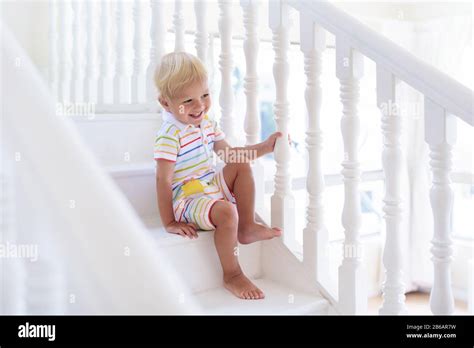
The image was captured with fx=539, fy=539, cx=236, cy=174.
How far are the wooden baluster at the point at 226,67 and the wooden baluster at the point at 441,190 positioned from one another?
2.52ft

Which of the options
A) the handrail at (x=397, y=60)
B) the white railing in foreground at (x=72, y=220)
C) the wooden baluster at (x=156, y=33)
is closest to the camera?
the white railing in foreground at (x=72, y=220)

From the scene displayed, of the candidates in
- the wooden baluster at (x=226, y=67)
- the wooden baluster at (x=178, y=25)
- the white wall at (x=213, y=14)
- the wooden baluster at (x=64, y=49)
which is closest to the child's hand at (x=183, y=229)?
the wooden baluster at (x=226, y=67)

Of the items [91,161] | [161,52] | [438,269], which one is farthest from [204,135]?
[91,161]

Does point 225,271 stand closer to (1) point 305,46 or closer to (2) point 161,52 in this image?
(1) point 305,46

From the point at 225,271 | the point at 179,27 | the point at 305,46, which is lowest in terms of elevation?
the point at 225,271

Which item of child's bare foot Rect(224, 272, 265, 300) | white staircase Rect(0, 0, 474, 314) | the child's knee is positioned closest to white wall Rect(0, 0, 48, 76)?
white staircase Rect(0, 0, 474, 314)

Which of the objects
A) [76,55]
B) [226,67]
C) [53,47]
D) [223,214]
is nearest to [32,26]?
[53,47]

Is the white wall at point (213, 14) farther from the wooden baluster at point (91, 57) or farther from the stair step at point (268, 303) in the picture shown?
the stair step at point (268, 303)

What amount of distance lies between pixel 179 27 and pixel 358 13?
2.78 meters

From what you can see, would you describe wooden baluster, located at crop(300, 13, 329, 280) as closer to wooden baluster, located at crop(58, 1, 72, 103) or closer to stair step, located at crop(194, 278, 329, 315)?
stair step, located at crop(194, 278, 329, 315)

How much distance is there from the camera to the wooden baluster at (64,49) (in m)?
2.52

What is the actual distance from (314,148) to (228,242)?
374 millimetres

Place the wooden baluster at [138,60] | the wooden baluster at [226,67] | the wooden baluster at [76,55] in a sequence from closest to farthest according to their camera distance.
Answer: the wooden baluster at [226,67] < the wooden baluster at [138,60] < the wooden baluster at [76,55]

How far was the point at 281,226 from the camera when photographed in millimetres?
1714
